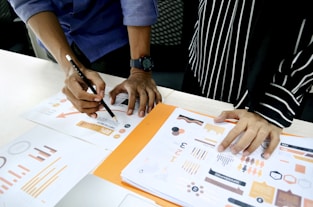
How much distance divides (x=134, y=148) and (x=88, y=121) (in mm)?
165

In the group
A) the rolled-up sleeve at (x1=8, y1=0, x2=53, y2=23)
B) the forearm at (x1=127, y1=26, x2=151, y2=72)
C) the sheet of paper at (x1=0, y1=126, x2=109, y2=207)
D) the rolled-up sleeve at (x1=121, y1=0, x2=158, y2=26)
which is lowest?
the sheet of paper at (x1=0, y1=126, x2=109, y2=207)

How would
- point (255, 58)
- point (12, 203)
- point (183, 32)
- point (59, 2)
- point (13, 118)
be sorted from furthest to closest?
point (183, 32)
point (59, 2)
point (13, 118)
point (255, 58)
point (12, 203)

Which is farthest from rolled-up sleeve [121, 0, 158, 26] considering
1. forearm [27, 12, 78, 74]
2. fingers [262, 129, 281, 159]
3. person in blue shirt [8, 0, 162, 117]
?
fingers [262, 129, 281, 159]

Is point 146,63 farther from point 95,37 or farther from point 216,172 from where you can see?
point 216,172

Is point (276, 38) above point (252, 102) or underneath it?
above

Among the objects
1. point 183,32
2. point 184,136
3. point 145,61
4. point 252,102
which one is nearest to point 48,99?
point 145,61

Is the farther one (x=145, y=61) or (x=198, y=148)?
(x=145, y=61)

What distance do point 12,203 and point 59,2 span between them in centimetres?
63

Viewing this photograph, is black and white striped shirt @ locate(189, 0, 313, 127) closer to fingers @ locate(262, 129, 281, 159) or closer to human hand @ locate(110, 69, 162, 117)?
fingers @ locate(262, 129, 281, 159)

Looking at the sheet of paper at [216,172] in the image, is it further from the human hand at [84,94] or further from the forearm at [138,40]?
the forearm at [138,40]

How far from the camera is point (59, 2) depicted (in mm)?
816

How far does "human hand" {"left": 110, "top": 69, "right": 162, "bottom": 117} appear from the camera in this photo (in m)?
0.67

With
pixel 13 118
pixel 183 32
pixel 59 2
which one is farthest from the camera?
pixel 183 32

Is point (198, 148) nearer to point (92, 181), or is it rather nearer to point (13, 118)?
point (92, 181)
